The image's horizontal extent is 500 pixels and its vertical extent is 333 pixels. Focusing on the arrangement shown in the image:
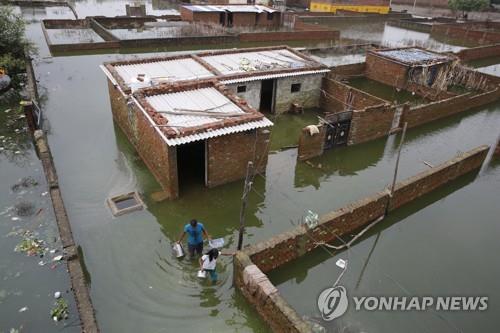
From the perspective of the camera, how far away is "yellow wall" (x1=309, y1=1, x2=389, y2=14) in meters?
48.2

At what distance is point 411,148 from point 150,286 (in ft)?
39.4

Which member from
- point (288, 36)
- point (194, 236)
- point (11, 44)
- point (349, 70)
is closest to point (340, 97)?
point (349, 70)

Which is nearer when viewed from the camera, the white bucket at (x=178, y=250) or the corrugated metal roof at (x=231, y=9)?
the white bucket at (x=178, y=250)

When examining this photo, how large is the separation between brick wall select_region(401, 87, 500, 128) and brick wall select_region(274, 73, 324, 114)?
4.25 metres

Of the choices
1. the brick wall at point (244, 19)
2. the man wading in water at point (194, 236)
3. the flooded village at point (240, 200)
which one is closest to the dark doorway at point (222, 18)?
the brick wall at point (244, 19)

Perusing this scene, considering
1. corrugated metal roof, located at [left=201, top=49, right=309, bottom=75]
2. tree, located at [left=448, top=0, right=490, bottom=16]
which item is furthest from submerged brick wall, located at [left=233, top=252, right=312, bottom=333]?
tree, located at [left=448, top=0, right=490, bottom=16]

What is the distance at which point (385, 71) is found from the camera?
70.6 feet

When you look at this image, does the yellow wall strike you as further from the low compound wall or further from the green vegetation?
the low compound wall

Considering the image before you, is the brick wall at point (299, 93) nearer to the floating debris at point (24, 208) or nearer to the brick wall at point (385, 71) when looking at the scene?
the brick wall at point (385, 71)

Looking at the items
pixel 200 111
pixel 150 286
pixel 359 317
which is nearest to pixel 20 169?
pixel 200 111

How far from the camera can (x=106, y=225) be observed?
31.6ft

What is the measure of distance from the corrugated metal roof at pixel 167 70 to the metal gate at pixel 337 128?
5103mm

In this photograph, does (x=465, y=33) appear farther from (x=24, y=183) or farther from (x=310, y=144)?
(x=24, y=183)

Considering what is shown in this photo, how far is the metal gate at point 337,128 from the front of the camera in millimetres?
13492
